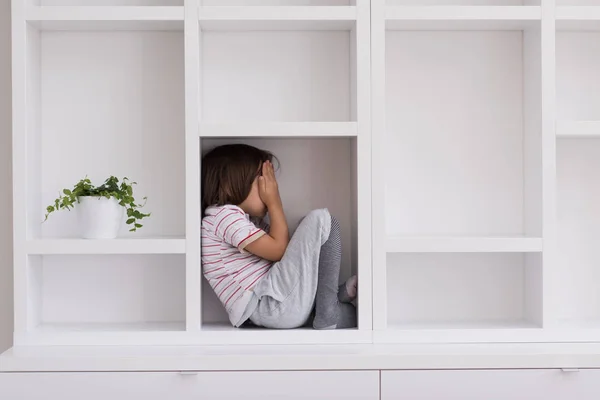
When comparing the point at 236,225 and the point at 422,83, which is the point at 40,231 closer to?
the point at 236,225

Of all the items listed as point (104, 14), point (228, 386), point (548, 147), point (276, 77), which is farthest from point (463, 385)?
point (104, 14)

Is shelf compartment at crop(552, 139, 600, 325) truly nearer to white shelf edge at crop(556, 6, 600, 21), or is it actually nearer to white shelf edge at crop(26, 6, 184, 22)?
white shelf edge at crop(556, 6, 600, 21)

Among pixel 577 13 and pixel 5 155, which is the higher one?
pixel 577 13

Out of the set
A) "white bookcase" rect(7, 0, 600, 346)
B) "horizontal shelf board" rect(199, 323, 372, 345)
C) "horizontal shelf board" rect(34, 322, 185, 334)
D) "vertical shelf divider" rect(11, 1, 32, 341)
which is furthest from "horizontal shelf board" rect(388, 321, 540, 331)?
"vertical shelf divider" rect(11, 1, 32, 341)

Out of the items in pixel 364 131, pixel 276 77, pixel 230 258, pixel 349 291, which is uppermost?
pixel 276 77

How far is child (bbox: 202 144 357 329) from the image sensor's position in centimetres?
190

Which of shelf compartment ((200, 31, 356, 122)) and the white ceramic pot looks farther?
shelf compartment ((200, 31, 356, 122))

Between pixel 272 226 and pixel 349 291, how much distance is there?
0.98 feet

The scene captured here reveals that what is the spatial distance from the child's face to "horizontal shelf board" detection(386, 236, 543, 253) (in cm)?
40

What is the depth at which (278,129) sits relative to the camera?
6.15ft

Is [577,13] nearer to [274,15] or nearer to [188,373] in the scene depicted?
[274,15]

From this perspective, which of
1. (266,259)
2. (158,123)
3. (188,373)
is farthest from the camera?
(158,123)

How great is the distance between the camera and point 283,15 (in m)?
1.89

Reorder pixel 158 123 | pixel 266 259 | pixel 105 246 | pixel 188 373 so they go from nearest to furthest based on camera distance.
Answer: pixel 188 373 → pixel 105 246 → pixel 266 259 → pixel 158 123
